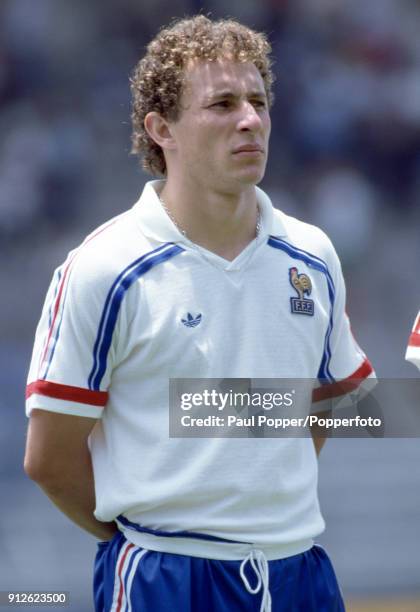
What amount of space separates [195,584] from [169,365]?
0.42 m

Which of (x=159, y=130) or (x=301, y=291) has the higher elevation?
(x=159, y=130)

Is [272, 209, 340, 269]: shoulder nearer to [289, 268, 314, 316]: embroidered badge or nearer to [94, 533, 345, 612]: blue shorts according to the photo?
[289, 268, 314, 316]: embroidered badge

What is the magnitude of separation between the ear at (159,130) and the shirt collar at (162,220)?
0.29ft

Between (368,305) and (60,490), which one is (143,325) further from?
(368,305)

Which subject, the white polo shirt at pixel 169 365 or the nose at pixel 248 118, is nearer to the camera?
the white polo shirt at pixel 169 365

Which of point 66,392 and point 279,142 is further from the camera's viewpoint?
point 279,142

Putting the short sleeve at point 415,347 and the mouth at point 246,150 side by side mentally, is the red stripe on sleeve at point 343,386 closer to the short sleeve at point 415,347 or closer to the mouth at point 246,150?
the short sleeve at point 415,347

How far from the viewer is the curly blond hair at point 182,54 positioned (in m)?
2.33

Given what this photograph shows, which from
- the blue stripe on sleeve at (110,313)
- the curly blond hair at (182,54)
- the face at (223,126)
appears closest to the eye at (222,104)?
the face at (223,126)

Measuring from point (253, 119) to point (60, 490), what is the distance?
85cm

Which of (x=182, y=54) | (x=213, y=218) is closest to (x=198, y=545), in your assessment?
(x=213, y=218)

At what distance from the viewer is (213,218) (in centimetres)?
230

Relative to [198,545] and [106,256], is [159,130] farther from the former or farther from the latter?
[198,545]

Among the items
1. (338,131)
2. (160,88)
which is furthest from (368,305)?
(160,88)
